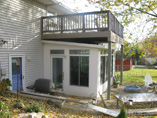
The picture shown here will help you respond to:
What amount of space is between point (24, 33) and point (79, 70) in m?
3.89

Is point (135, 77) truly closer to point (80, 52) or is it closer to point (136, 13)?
point (136, 13)

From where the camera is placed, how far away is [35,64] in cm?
934

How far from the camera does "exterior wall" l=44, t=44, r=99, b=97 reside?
8578 millimetres

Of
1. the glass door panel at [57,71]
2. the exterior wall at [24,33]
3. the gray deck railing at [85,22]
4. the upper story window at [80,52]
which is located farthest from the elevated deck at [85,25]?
the glass door panel at [57,71]

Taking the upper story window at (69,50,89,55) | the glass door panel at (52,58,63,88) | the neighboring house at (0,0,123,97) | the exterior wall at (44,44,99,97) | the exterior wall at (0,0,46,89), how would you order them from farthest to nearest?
the glass door panel at (52,58,63,88), the upper story window at (69,50,89,55), the exterior wall at (44,44,99,97), the neighboring house at (0,0,123,97), the exterior wall at (0,0,46,89)

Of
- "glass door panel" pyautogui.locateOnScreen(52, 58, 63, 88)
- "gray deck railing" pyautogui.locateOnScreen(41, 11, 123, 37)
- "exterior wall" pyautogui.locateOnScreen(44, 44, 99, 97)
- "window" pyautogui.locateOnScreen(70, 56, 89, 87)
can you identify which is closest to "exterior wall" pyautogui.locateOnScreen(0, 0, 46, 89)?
"exterior wall" pyautogui.locateOnScreen(44, 44, 99, 97)

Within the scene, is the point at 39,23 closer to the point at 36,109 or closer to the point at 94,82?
the point at 94,82

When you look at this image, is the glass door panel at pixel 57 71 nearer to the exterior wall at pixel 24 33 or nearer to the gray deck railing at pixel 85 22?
the exterior wall at pixel 24 33

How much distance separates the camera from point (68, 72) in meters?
9.21

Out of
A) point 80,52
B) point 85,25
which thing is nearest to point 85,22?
point 85,25

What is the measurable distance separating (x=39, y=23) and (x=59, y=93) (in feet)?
15.8

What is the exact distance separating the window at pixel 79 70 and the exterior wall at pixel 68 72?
0.68ft

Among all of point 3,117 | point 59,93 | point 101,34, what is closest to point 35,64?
point 59,93

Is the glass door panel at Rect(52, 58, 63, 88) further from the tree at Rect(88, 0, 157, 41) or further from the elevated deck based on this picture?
the tree at Rect(88, 0, 157, 41)
